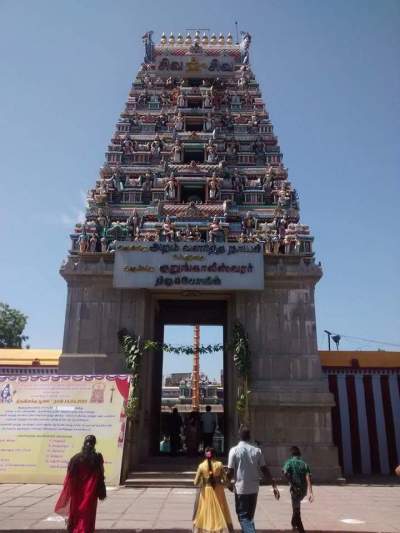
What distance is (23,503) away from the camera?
9.62 m

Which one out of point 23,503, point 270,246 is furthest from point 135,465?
point 270,246

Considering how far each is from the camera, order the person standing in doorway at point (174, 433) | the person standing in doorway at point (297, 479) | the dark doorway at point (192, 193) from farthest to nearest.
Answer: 1. the dark doorway at point (192, 193)
2. the person standing in doorway at point (174, 433)
3. the person standing in doorway at point (297, 479)

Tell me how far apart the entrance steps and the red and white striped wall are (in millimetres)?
5328

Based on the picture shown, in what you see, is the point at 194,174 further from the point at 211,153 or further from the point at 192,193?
the point at 211,153

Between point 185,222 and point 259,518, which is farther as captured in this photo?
point 185,222

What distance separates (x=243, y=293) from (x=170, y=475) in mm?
6099

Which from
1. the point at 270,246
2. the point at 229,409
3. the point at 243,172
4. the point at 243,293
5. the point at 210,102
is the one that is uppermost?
the point at 210,102

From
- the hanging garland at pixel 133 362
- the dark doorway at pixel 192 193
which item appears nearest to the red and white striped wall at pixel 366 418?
the hanging garland at pixel 133 362

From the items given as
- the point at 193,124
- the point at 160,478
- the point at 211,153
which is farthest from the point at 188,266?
the point at 193,124

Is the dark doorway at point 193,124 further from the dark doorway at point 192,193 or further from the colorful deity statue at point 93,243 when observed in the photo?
the colorful deity statue at point 93,243

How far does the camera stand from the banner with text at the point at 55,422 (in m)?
12.6

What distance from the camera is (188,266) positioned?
1580 centimetres

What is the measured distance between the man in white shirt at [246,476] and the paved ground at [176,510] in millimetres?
1749

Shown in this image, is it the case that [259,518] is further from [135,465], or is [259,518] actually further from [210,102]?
[210,102]
